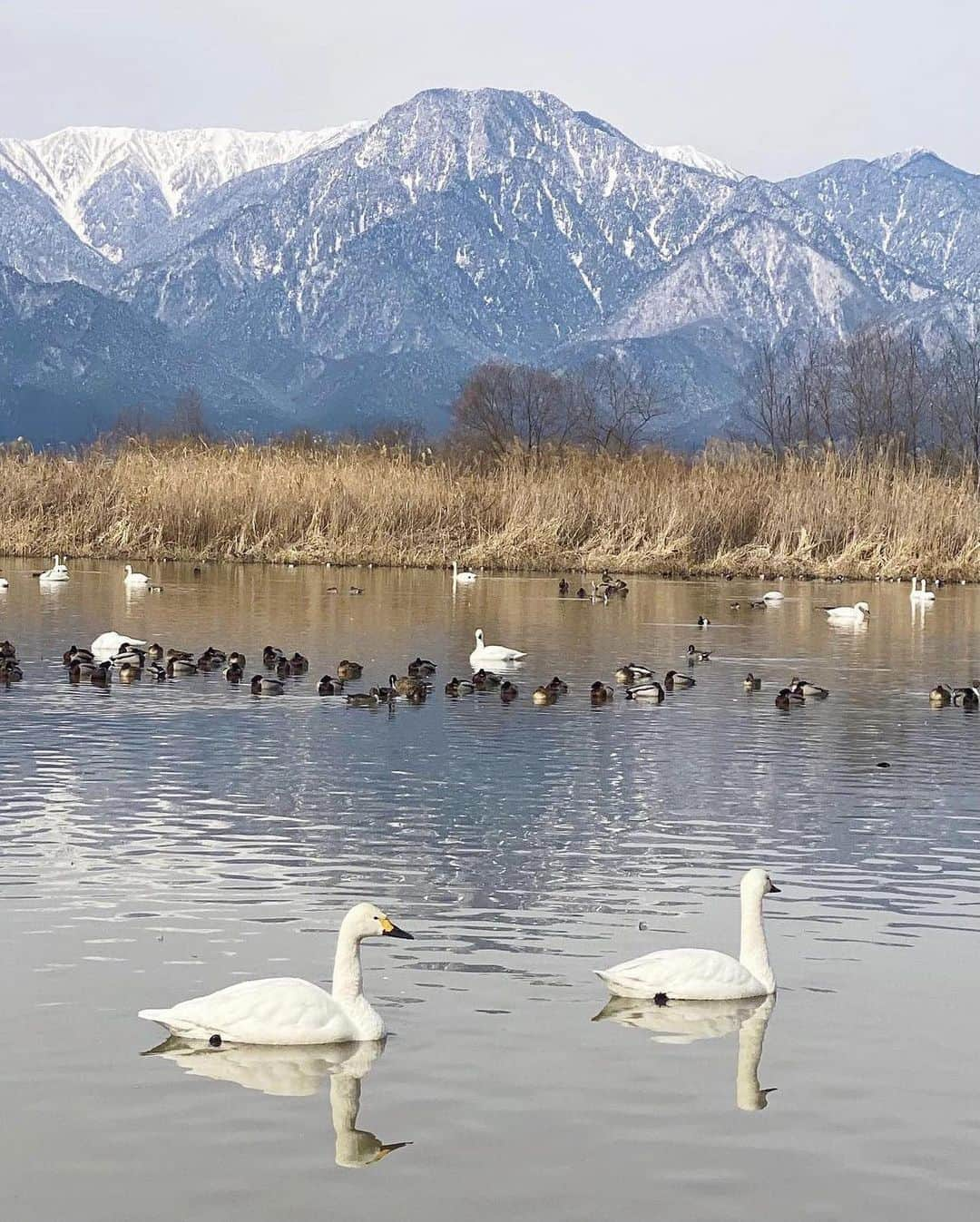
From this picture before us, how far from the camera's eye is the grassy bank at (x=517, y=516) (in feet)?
138

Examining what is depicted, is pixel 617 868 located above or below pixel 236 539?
below

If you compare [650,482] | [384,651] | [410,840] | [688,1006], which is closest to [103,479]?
[650,482]

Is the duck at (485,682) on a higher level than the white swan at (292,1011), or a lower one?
higher

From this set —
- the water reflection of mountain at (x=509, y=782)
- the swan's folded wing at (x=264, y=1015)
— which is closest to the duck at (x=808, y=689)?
the water reflection of mountain at (x=509, y=782)

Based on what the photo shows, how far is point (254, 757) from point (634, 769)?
3.11 m

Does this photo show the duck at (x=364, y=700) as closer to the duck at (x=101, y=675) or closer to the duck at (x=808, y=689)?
the duck at (x=101, y=675)

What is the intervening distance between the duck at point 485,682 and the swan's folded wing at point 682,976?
11.9 metres

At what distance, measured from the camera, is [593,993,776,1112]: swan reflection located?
8742mm

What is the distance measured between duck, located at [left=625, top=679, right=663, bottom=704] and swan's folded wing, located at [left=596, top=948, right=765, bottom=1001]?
450 inches

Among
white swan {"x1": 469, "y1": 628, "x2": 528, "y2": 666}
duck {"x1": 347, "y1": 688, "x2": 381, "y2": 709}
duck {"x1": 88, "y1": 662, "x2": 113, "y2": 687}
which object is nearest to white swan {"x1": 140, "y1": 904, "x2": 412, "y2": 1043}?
duck {"x1": 347, "y1": 688, "x2": 381, "y2": 709}

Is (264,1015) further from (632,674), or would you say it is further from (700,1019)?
(632,674)

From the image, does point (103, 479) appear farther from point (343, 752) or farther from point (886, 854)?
point (886, 854)

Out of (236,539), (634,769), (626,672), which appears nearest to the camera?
(634,769)

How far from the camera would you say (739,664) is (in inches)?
980
